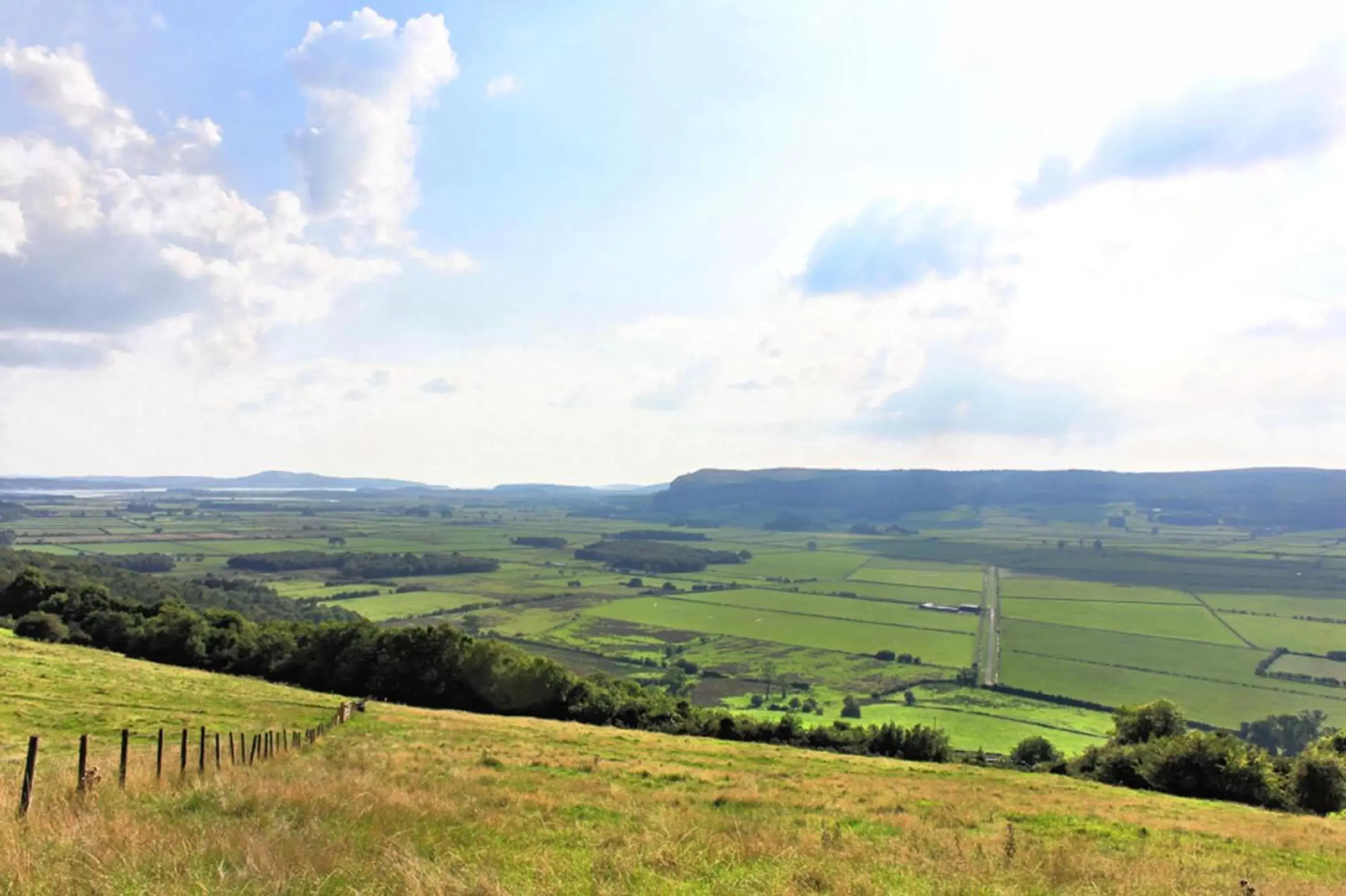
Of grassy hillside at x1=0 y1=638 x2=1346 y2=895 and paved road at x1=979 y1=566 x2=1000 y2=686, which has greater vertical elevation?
grassy hillside at x1=0 y1=638 x2=1346 y2=895

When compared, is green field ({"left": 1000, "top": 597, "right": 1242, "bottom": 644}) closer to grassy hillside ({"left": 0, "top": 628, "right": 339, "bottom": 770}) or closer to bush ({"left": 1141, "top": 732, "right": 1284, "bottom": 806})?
bush ({"left": 1141, "top": 732, "right": 1284, "bottom": 806})

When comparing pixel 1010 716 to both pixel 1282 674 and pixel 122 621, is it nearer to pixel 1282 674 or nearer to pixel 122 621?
pixel 1282 674

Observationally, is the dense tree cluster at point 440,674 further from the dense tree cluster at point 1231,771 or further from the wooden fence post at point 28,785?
the wooden fence post at point 28,785

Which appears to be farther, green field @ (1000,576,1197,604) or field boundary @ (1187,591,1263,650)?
green field @ (1000,576,1197,604)

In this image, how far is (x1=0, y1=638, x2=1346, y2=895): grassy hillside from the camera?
25.8ft

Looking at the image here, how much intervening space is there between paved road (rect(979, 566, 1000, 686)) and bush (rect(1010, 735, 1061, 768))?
38756mm

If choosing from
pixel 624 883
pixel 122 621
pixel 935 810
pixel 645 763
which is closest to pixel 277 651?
pixel 122 621

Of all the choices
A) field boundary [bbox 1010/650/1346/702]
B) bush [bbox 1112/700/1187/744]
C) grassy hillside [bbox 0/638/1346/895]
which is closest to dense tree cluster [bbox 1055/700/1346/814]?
bush [bbox 1112/700/1187/744]

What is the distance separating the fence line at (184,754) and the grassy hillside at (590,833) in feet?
0.98

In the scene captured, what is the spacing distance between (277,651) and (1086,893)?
64878 mm

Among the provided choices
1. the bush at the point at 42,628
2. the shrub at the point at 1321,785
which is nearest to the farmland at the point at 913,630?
the shrub at the point at 1321,785

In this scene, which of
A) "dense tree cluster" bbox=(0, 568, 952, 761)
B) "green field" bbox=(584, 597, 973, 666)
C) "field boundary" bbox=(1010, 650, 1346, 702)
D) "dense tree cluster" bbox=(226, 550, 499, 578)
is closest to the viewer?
"dense tree cluster" bbox=(0, 568, 952, 761)

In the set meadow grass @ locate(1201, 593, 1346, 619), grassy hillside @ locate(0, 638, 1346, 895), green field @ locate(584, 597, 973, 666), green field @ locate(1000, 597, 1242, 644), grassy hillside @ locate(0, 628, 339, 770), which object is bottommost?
green field @ locate(584, 597, 973, 666)

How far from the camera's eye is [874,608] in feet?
503
